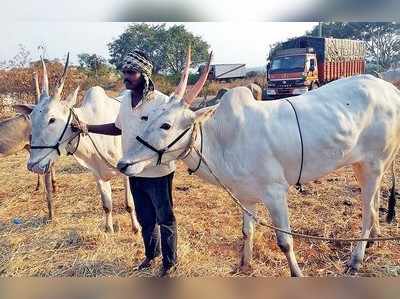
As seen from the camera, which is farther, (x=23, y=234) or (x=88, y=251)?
(x=23, y=234)

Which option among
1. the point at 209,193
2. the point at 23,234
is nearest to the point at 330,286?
the point at 23,234

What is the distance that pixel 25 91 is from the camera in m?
8.02

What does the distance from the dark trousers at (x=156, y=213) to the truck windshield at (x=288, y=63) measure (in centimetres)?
1325

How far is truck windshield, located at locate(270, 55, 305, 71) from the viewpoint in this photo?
1527 cm

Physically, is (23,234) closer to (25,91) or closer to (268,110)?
(268,110)

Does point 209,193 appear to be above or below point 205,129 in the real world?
below

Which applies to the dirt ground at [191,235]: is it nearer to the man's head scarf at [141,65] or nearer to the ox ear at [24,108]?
the ox ear at [24,108]

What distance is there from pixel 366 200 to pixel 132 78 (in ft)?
7.65

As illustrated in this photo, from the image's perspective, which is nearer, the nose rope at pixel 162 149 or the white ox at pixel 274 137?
the nose rope at pixel 162 149

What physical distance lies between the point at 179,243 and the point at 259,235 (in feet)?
2.75

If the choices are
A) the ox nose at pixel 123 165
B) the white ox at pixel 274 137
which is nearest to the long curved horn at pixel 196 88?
the white ox at pixel 274 137

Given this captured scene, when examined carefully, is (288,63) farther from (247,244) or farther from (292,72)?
(247,244)

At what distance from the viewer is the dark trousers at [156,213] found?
3000 mm

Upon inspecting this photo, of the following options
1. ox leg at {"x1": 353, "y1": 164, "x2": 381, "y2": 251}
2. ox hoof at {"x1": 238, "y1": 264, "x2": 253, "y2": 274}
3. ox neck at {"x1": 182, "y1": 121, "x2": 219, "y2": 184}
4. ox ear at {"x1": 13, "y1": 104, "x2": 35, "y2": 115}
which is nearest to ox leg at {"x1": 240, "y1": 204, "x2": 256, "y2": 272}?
ox hoof at {"x1": 238, "y1": 264, "x2": 253, "y2": 274}
